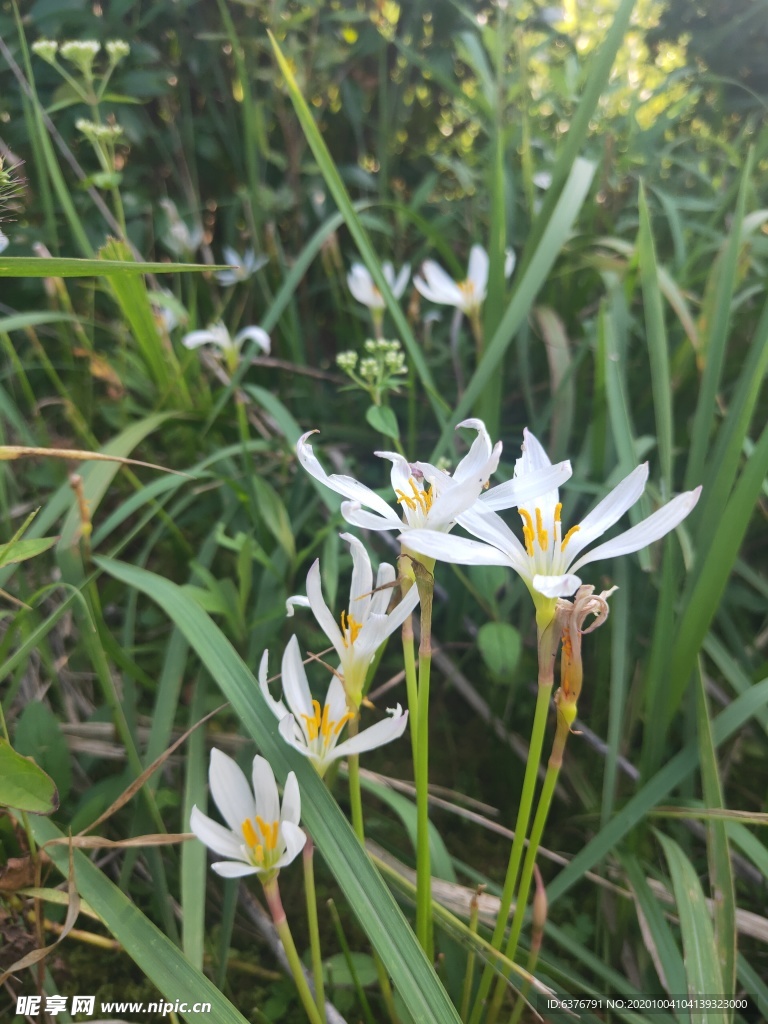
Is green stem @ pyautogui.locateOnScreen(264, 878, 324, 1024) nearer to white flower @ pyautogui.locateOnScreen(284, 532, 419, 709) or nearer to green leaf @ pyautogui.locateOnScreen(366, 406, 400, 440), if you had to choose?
white flower @ pyautogui.locateOnScreen(284, 532, 419, 709)

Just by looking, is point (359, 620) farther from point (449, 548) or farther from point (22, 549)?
point (22, 549)

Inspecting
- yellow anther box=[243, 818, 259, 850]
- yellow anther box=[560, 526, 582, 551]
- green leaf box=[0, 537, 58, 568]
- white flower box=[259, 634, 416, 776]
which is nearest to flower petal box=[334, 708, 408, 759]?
white flower box=[259, 634, 416, 776]

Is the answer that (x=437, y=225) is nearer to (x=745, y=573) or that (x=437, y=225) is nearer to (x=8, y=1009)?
(x=745, y=573)

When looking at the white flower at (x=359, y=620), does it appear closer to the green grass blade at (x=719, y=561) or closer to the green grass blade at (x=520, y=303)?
the green grass blade at (x=520, y=303)

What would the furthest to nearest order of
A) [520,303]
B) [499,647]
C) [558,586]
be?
[520,303]
[499,647]
[558,586]

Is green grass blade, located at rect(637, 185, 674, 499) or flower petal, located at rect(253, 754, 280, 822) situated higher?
green grass blade, located at rect(637, 185, 674, 499)

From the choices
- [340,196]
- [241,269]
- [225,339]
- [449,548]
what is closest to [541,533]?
[449,548]
